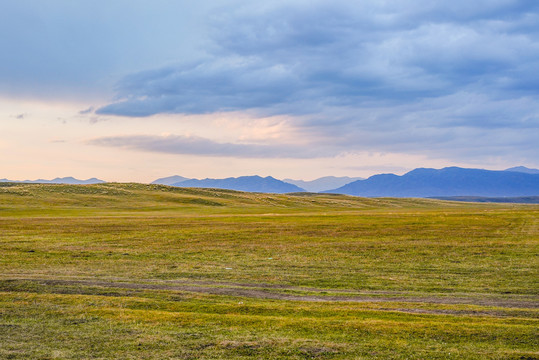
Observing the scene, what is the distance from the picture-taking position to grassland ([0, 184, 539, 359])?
43.7 ft

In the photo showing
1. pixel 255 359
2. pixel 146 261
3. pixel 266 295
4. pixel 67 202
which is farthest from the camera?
pixel 67 202

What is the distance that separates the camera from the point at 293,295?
2167 cm

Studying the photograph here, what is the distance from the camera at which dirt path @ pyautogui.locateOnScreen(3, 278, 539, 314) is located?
2027 cm

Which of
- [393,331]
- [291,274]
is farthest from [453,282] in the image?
[393,331]

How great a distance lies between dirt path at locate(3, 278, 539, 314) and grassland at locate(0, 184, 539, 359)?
9 centimetres

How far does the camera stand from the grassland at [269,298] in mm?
13305

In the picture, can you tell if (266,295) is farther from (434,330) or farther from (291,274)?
(434,330)

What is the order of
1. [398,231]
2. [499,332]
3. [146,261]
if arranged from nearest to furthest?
[499,332], [146,261], [398,231]

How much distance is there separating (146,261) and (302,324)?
20.4 meters

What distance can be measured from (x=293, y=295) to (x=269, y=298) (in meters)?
1.44

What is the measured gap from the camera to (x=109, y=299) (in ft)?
63.1

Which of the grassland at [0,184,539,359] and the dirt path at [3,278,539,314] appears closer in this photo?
the grassland at [0,184,539,359]

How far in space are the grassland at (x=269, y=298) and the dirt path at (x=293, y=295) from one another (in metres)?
0.09

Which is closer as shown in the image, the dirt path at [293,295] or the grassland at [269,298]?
the grassland at [269,298]
